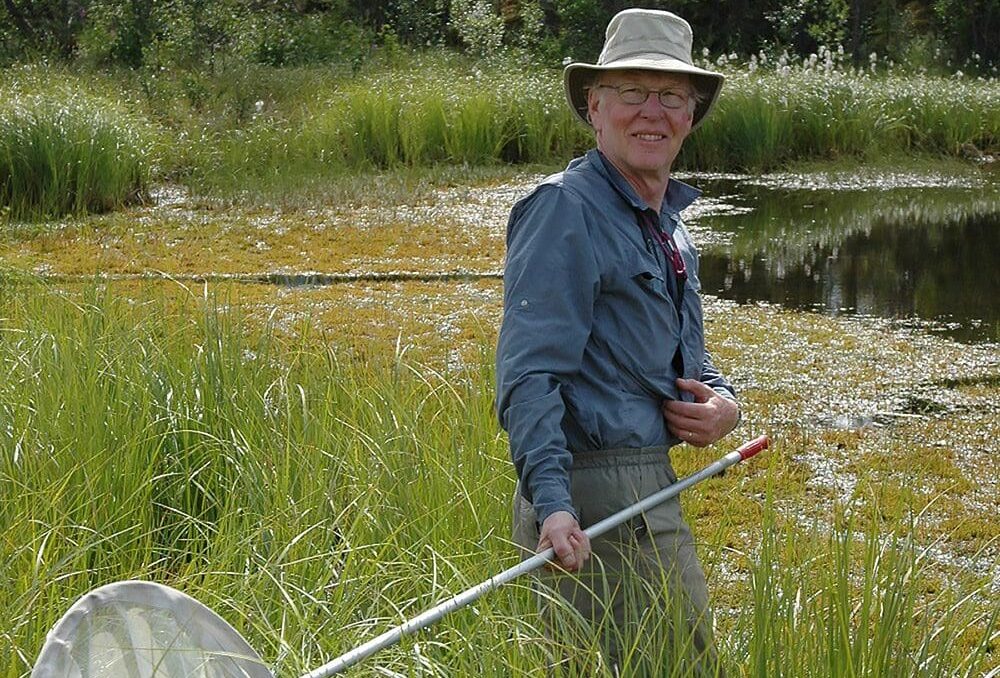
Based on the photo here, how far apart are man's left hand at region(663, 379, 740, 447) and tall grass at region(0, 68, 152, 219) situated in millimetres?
7786

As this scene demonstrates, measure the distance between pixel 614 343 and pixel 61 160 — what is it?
838cm

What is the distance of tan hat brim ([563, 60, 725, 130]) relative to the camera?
259cm

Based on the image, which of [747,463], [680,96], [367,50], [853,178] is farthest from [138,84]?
[680,96]

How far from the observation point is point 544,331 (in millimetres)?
2406

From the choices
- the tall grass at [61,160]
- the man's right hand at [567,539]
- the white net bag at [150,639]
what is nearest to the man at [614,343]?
the man's right hand at [567,539]

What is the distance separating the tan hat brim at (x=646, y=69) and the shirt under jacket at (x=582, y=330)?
0.17 m

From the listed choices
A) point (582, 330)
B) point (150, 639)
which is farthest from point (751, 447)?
point (150, 639)

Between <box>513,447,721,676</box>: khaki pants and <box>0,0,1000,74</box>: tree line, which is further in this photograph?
<box>0,0,1000,74</box>: tree line

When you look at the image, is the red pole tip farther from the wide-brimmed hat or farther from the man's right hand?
the wide-brimmed hat

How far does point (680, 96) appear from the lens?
2670 mm

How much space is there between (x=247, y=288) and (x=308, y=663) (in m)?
5.25

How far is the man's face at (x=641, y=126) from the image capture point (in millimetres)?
2578

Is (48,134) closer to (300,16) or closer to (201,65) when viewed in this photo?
(201,65)

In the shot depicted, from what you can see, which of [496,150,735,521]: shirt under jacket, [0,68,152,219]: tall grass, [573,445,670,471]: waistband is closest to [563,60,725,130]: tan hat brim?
[496,150,735,521]: shirt under jacket
